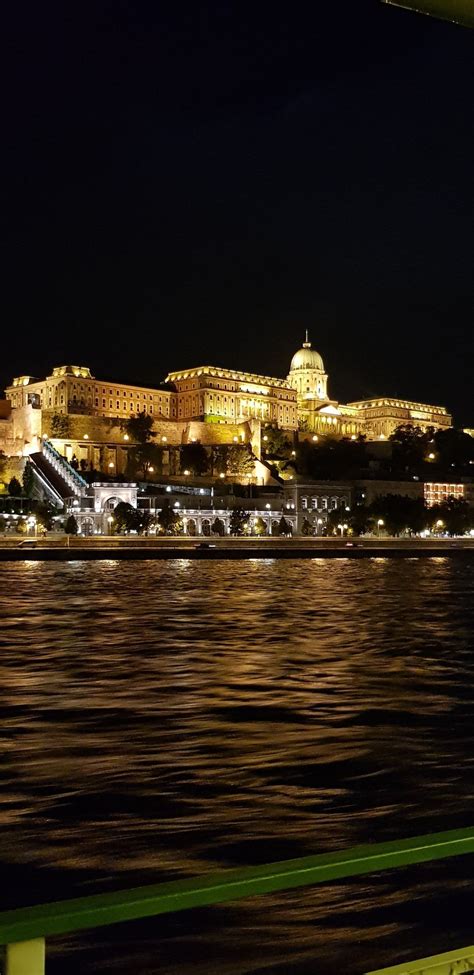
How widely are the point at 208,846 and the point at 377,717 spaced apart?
14.4 ft

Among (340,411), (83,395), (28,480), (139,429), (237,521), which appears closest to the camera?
(237,521)

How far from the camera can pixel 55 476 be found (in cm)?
6762

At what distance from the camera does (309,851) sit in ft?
16.3

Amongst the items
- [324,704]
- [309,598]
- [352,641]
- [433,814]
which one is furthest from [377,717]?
[309,598]

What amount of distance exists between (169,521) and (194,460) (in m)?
16.1

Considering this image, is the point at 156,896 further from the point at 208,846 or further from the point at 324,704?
the point at 324,704

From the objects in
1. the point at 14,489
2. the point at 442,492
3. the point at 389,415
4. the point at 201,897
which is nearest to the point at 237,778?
the point at 201,897

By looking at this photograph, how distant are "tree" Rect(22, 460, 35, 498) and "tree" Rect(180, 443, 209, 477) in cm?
1390

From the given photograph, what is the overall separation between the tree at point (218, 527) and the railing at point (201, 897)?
6388cm

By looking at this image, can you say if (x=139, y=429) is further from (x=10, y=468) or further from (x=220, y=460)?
(x=10, y=468)

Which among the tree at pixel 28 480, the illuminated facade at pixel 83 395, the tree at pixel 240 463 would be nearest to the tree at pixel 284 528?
the tree at pixel 240 463

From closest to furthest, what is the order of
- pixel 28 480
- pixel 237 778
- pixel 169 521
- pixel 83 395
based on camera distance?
pixel 237 778, pixel 169 521, pixel 28 480, pixel 83 395

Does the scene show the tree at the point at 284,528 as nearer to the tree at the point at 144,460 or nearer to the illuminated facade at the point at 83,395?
the tree at the point at 144,460

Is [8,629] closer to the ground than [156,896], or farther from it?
closer to the ground
